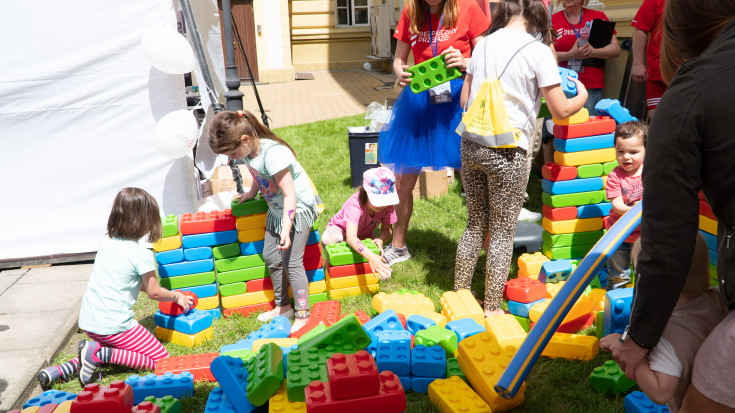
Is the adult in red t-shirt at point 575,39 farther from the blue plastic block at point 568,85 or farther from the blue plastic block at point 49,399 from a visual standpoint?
the blue plastic block at point 49,399

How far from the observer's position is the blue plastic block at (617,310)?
2891 millimetres

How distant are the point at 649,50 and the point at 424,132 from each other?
1.95 meters

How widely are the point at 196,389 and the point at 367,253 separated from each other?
146cm

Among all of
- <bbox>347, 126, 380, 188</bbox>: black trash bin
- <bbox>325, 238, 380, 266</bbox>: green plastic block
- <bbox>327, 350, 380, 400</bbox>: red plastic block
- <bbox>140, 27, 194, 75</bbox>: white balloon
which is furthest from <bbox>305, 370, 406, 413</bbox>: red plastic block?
<bbox>347, 126, 380, 188</bbox>: black trash bin

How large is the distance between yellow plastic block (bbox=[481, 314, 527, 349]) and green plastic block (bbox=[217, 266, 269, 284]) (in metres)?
1.60

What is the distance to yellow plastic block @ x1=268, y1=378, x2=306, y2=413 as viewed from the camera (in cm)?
245

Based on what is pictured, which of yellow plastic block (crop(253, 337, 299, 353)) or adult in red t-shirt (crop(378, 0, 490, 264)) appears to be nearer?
yellow plastic block (crop(253, 337, 299, 353))

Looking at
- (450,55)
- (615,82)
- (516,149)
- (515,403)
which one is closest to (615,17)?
(615,82)

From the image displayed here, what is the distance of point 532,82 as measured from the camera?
321 centimetres

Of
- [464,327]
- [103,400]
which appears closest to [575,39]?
[464,327]

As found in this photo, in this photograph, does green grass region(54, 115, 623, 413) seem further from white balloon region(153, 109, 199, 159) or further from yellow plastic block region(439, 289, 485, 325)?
white balloon region(153, 109, 199, 159)

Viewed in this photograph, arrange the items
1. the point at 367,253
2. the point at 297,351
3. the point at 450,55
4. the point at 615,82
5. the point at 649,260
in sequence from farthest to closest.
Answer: the point at 615,82, the point at 367,253, the point at 450,55, the point at 297,351, the point at 649,260

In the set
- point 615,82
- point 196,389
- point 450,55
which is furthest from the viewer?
point 615,82

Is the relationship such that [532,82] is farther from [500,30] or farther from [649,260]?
[649,260]
